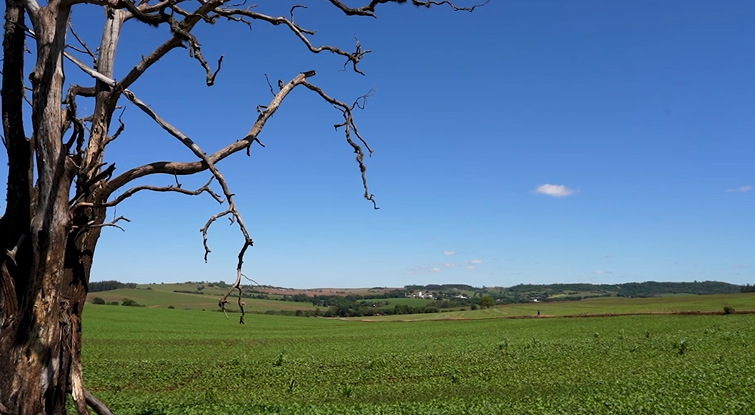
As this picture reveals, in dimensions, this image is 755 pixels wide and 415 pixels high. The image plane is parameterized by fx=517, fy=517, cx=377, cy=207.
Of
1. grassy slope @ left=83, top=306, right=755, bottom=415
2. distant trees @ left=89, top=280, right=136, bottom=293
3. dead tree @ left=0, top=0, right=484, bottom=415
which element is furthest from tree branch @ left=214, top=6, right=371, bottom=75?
distant trees @ left=89, top=280, right=136, bottom=293

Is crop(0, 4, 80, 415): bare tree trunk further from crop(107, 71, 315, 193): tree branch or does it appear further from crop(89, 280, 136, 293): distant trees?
crop(89, 280, 136, 293): distant trees

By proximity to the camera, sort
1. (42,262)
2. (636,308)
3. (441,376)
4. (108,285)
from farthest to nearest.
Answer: (108,285)
(636,308)
(441,376)
(42,262)

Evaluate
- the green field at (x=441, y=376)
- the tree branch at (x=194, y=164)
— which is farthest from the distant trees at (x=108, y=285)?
the tree branch at (x=194, y=164)

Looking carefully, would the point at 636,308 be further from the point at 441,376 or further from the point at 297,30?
the point at 297,30

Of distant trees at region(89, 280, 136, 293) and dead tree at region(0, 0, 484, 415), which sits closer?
dead tree at region(0, 0, 484, 415)

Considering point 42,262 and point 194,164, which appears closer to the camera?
point 42,262

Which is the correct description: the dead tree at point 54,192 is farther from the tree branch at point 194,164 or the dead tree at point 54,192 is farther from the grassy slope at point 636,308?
the grassy slope at point 636,308

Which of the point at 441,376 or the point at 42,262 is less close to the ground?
the point at 42,262

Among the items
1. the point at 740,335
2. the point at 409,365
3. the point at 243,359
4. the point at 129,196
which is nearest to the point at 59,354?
the point at 129,196

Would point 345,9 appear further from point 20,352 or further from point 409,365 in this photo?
point 409,365

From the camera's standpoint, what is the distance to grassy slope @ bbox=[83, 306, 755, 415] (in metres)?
13.5

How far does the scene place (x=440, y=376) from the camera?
20078 mm

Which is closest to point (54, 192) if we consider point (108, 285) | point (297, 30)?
point (297, 30)

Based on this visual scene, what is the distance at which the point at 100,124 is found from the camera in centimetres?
624
